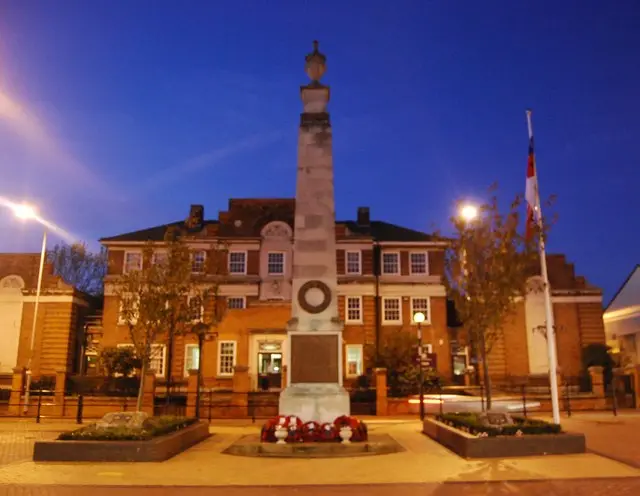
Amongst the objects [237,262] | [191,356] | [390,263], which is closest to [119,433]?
[191,356]

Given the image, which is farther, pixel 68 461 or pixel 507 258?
pixel 507 258

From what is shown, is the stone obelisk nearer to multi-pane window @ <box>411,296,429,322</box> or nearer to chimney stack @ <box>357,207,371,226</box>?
multi-pane window @ <box>411,296,429,322</box>

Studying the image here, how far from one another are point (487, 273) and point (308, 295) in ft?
15.8

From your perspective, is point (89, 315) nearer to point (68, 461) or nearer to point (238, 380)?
point (238, 380)

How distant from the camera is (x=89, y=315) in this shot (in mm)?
46969

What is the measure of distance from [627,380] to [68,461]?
2894cm

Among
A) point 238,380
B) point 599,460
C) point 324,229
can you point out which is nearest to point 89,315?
point 238,380

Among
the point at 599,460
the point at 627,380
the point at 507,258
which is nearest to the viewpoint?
the point at 599,460

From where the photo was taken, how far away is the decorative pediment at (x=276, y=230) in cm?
4516

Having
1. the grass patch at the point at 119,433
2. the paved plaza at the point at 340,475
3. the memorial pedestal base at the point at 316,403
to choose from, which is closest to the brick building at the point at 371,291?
the memorial pedestal base at the point at 316,403

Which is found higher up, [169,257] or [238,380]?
[169,257]

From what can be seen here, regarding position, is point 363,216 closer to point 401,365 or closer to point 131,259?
point 401,365

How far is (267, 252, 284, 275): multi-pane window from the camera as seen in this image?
44719 mm

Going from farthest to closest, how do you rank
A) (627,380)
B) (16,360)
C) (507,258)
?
(16,360)
(627,380)
(507,258)
